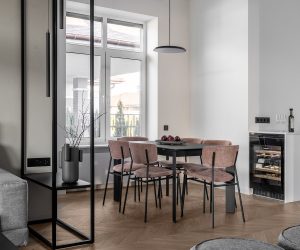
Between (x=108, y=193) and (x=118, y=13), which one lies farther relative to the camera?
(x=118, y=13)

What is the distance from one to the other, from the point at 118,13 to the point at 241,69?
91.6 inches

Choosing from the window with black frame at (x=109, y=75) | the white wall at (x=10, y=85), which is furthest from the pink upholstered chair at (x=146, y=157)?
the window with black frame at (x=109, y=75)

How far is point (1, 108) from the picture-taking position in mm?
3990

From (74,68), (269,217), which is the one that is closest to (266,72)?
(269,217)

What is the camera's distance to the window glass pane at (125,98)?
264 inches

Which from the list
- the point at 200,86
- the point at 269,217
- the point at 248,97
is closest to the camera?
the point at 269,217

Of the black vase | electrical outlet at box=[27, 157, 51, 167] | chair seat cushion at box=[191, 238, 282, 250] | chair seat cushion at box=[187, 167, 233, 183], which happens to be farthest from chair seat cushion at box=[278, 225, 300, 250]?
electrical outlet at box=[27, 157, 51, 167]

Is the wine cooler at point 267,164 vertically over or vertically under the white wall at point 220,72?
under

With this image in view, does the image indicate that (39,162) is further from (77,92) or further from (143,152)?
(77,92)

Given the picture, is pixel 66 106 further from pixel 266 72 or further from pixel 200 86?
pixel 266 72

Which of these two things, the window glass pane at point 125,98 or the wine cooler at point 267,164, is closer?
the wine cooler at point 267,164

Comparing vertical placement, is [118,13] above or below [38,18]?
above

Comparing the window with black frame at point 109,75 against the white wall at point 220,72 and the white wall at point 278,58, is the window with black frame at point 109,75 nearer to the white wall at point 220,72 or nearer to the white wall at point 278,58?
the white wall at point 220,72

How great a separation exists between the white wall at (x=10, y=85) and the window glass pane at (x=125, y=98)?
270 cm
